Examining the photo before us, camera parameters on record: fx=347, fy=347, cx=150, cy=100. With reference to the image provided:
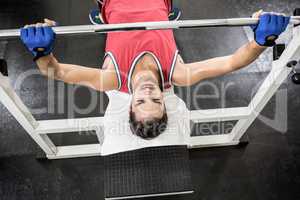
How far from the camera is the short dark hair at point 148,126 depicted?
1.80m

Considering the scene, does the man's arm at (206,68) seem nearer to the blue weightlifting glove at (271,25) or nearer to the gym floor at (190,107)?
the blue weightlifting glove at (271,25)

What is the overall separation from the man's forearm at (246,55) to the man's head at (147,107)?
44 cm

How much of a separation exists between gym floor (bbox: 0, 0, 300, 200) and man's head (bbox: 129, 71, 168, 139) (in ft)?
2.60

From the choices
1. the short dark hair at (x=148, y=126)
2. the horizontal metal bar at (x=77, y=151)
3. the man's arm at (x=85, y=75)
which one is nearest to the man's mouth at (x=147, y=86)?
the short dark hair at (x=148, y=126)

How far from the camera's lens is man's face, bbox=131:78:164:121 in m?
1.76

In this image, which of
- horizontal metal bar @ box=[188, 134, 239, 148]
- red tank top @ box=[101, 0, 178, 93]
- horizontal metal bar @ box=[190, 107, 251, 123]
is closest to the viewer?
red tank top @ box=[101, 0, 178, 93]

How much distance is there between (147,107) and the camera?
176 cm

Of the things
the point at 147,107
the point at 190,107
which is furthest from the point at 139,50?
the point at 190,107

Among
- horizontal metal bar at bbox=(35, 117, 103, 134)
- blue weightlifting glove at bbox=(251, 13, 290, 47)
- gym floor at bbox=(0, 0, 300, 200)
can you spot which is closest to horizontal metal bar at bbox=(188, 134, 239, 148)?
gym floor at bbox=(0, 0, 300, 200)

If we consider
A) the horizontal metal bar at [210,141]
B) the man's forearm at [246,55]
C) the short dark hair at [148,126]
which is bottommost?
the horizontal metal bar at [210,141]

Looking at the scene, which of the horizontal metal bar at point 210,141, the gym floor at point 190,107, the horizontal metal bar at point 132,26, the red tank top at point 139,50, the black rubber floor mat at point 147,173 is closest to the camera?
the horizontal metal bar at point 132,26

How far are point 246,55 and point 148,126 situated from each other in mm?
642

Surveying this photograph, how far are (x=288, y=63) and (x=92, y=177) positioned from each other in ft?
4.96

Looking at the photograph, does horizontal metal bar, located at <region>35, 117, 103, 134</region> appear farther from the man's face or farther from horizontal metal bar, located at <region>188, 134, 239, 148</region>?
horizontal metal bar, located at <region>188, 134, 239, 148</region>
